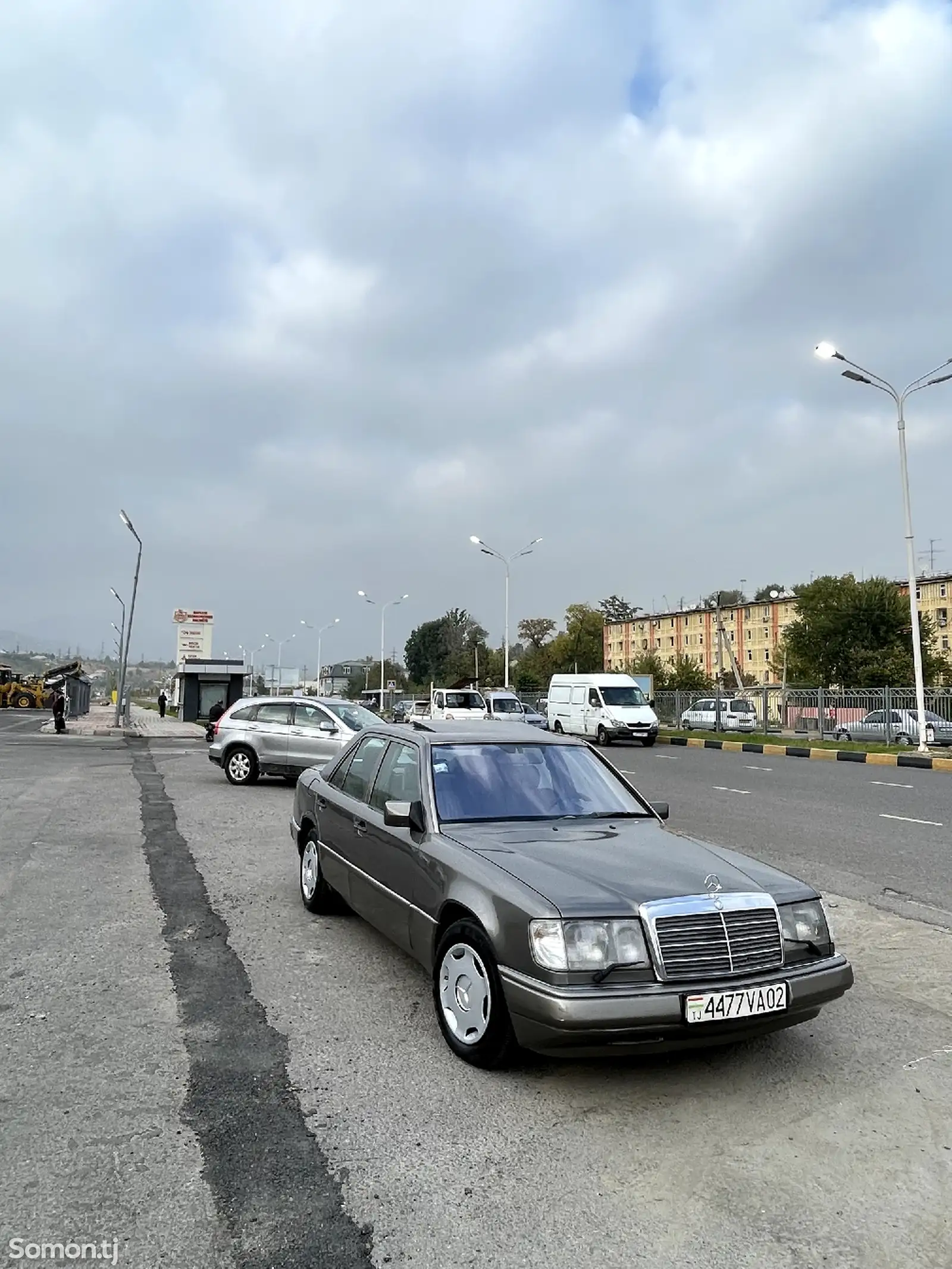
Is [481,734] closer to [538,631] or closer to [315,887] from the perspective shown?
[315,887]

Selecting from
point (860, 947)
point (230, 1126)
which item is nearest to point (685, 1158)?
point (230, 1126)

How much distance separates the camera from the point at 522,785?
200 inches

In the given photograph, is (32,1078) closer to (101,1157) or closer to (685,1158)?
(101,1157)

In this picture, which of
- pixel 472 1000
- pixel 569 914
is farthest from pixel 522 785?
pixel 569 914

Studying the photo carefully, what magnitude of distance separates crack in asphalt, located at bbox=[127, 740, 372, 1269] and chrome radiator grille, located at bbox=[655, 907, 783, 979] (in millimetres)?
1418

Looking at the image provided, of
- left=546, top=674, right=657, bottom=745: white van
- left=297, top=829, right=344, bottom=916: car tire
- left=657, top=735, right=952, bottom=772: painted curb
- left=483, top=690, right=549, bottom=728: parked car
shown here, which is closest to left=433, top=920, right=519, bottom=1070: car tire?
left=297, top=829, right=344, bottom=916: car tire

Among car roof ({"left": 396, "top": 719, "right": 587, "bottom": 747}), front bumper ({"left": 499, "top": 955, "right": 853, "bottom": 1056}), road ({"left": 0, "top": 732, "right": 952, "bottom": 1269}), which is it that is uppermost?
car roof ({"left": 396, "top": 719, "right": 587, "bottom": 747})

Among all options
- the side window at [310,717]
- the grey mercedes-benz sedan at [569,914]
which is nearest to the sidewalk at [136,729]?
the side window at [310,717]

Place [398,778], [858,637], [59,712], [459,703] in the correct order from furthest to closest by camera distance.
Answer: [858,637]
[459,703]
[59,712]
[398,778]

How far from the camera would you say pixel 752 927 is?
3635 mm

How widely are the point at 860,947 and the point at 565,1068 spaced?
2.76 metres

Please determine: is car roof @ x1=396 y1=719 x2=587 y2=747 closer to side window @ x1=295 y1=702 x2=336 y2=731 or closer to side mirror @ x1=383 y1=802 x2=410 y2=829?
side mirror @ x1=383 y1=802 x2=410 y2=829

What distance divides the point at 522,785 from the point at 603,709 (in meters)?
23.8

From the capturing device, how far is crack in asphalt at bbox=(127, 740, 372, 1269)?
2.60 meters
